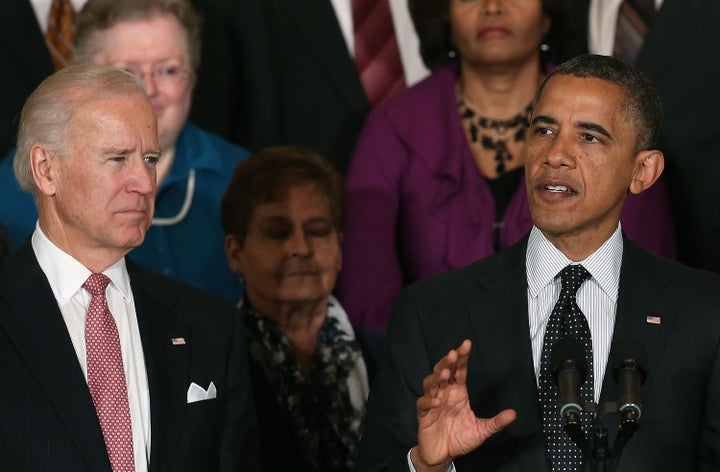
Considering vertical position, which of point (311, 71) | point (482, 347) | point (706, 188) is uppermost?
point (311, 71)

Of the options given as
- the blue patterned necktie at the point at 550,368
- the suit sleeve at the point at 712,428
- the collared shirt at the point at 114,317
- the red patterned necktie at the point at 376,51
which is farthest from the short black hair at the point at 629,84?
the red patterned necktie at the point at 376,51

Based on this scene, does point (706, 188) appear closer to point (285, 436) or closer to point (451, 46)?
point (451, 46)

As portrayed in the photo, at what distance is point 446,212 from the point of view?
460cm

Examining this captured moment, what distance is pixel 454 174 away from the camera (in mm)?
4598

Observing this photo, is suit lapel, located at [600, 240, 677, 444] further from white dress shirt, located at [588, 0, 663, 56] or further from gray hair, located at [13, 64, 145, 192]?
white dress shirt, located at [588, 0, 663, 56]

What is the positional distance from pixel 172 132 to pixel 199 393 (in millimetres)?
1590

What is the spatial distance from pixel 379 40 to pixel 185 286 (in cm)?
213

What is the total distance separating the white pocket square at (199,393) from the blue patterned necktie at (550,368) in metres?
0.72

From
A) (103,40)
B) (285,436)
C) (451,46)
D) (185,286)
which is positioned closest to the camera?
(185,286)

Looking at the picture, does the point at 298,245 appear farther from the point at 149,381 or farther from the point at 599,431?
the point at 599,431

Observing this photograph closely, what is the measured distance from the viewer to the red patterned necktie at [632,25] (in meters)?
5.18

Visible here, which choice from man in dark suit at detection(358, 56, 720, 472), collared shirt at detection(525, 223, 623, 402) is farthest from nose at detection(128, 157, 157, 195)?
collared shirt at detection(525, 223, 623, 402)

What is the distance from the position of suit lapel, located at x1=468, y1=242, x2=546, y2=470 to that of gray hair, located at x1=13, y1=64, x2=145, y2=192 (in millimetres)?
894

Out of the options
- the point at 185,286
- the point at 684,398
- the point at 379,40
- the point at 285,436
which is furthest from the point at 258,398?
the point at 379,40
